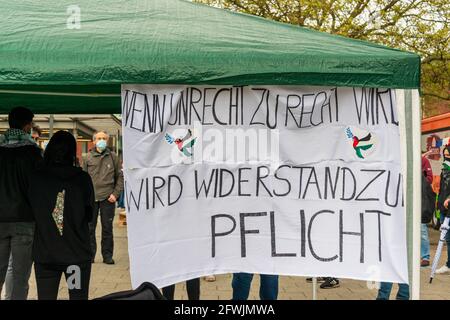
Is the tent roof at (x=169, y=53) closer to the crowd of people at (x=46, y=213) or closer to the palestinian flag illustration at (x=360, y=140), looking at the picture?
the palestinian flag illustration at (x=360, y=140)

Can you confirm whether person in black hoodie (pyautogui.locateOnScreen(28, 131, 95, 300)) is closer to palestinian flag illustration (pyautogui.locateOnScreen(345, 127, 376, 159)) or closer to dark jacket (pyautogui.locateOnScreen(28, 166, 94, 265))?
dark jacket (pyautogui.locateOnScreen(28, 166, 94, 265))

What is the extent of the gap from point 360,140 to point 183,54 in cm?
149

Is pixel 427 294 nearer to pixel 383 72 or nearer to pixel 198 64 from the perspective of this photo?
pixel 383 72

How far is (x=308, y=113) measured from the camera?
159 inches

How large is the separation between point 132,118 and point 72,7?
0.97m

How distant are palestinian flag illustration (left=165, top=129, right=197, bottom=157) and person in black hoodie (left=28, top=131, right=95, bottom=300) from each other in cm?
72

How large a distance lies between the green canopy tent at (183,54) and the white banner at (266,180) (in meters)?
0.24

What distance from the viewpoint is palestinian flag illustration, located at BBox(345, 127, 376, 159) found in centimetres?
405

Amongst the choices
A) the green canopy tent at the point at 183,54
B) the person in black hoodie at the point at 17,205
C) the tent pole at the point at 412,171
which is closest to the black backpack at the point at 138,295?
the green canopy tent at the point at 183,54

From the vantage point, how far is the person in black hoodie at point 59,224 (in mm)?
3750

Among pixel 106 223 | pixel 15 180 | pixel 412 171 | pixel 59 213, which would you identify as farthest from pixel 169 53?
pixel 106 223

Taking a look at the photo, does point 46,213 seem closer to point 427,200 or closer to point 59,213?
point 59,213

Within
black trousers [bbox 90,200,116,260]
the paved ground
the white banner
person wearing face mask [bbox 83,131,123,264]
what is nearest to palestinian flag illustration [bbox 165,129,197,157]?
the white banner
